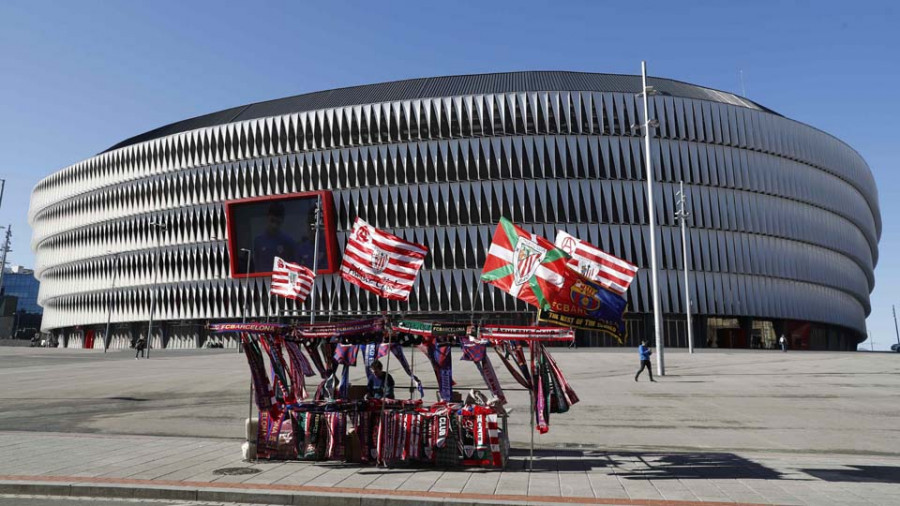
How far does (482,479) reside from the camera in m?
9.95

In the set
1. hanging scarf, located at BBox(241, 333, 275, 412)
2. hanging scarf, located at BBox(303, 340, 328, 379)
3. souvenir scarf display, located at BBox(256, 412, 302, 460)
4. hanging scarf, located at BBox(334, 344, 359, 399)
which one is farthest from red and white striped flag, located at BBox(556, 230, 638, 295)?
hanging scarf, located at BBox(241, 333, 275, 412)

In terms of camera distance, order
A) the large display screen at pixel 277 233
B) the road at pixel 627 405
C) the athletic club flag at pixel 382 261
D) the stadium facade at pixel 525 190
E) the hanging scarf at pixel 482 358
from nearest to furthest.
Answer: the hanging scarf at pixel 482 358 → the athletic club flag at pixel 382 261 → the road at pixel 627 405 → the stadium facade at pixel 525 190 → the large display screen at pixel 277 233

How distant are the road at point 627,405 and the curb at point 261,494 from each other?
15.8 ft

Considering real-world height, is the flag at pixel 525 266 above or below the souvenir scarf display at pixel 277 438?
above

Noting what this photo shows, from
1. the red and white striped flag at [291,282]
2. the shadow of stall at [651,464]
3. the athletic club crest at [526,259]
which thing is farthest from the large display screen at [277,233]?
the athletic club crest at [526,259]

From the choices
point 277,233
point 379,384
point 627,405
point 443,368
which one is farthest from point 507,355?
point 277,233

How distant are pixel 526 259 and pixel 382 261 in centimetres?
280

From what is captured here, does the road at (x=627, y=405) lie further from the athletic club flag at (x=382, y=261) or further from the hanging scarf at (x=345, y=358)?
the athletic club flag at (x=382, y=261)

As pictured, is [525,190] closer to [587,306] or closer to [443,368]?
[443,368]

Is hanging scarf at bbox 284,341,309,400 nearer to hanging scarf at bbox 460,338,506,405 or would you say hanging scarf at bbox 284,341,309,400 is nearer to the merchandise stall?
the merchandise stall

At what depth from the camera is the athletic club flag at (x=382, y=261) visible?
12.0 m

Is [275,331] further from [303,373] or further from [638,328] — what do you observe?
[638,328]

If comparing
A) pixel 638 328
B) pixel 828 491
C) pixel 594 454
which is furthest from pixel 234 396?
pixel 638 328

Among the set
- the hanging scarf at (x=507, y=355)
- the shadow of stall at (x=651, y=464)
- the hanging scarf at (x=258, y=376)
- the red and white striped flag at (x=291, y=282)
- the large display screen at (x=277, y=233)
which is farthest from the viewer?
the large display screen at (x=277, y=233)
